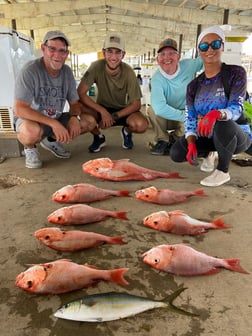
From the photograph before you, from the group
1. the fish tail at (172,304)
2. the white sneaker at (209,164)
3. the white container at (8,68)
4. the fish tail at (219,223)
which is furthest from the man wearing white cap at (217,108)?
the white container at (8,68)

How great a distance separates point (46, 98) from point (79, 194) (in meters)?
1.35

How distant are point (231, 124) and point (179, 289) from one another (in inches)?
63.9

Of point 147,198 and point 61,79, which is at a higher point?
point 61,79

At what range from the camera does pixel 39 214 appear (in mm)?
2188

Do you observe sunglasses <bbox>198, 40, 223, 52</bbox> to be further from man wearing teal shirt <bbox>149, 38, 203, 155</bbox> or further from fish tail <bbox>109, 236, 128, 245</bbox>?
fish tail <bbox>109, 236, 128, 245</bbox>

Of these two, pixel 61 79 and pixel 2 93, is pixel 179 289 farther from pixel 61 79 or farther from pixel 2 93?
pixel 2 93

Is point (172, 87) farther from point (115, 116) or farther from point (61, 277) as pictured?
point (61, 277)

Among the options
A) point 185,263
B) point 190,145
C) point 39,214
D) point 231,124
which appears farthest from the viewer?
point 190,145

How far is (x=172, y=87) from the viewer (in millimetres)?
3508

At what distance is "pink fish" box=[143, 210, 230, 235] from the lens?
1917 mm

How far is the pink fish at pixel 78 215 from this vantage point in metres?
2.02

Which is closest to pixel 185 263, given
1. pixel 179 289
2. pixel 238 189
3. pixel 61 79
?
pixel 179 289

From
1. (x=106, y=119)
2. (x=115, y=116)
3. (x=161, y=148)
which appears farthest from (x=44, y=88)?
(x=161, y=148)

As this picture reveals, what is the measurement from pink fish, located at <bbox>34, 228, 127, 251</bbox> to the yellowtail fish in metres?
0.51
